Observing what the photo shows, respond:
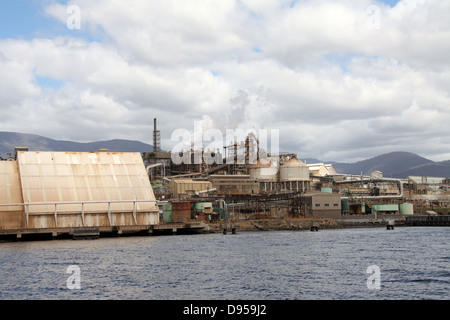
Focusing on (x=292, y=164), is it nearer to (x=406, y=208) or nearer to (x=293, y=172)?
(x=293, y=172)

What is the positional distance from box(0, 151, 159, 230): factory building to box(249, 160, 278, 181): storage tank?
7076 cm

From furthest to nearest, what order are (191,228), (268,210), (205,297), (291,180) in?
(291,180) → (268,210) → (191,228) → (205,297)

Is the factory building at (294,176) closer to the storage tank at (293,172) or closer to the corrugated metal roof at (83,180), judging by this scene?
the storage tank at (293,172)

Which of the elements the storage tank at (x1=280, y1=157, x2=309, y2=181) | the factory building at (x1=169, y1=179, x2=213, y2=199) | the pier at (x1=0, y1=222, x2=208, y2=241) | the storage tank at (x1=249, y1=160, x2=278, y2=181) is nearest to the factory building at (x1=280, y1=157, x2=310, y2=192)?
the storage tank at (x1=280, y1=157, x2=309, y2=181)

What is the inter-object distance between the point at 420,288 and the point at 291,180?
12305 cm

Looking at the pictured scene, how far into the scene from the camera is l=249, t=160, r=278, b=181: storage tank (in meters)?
157

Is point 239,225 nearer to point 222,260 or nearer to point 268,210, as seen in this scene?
point 268,210

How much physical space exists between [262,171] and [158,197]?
41310 mm

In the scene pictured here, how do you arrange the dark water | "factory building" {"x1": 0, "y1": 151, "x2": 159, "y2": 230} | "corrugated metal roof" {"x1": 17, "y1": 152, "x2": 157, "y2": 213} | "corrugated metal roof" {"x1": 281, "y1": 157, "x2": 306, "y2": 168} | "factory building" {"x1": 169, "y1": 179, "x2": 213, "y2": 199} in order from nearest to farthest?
1. the dark water
2. "factory building" {"x1": 0, "y1": 151, "x2": 159, "y2": 230}
3. "corrugated metal roof" {"x1": 17, "y1": 152, "x2": 157, "y2": 213}
4. "factory building" {"x1": 169, "y1": 179, "x2": 213, "y2": 199}
5. "corrugated metal roof" {"x1": 281, "y1": 157, "x2": 306, "y2": 168}

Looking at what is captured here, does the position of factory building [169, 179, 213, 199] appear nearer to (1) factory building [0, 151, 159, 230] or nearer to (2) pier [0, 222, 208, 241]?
(1) factory building [0, 151, 159, 230]

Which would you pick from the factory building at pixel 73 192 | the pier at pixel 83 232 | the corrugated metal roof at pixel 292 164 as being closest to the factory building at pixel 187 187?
the corrugated metal roof at pixel 292 164

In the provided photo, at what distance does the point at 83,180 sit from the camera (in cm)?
8406
